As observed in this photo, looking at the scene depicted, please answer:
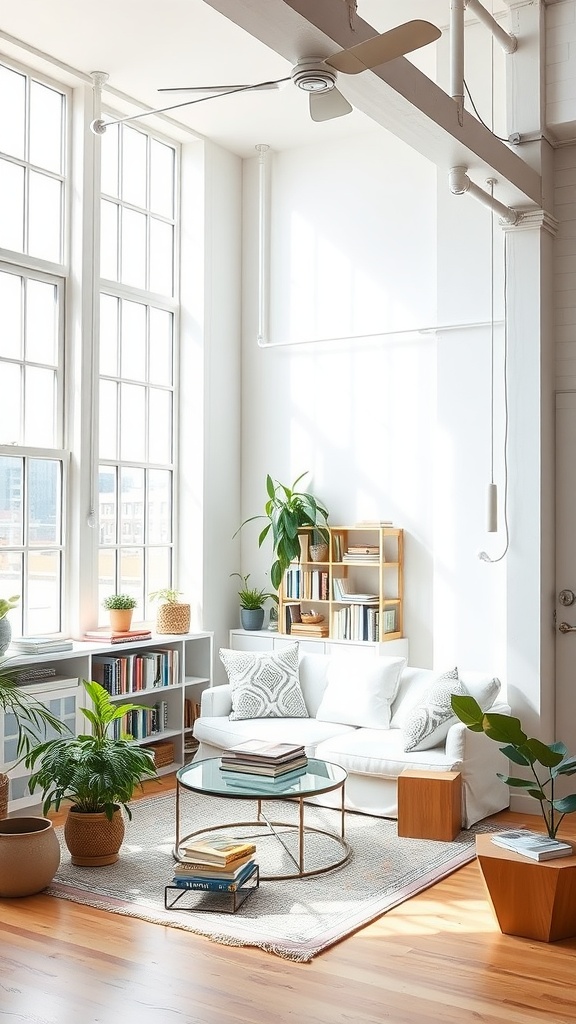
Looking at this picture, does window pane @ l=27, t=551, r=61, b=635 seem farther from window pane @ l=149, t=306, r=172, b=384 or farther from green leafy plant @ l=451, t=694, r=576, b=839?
green leafy plant @ l=451, t=694, r=576, b=839

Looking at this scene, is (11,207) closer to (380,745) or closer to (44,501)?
(44,501)

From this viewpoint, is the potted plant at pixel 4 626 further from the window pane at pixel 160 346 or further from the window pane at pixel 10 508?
the window pane at pixel 160 346

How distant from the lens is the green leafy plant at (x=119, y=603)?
634cm

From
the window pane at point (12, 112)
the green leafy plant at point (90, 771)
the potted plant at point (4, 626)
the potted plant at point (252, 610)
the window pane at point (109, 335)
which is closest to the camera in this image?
the green leafy plant at point (90, 771)

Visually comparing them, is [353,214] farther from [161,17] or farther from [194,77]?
[161,17]

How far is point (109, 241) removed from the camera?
6.82m

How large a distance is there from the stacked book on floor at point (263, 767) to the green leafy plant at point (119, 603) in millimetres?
1825

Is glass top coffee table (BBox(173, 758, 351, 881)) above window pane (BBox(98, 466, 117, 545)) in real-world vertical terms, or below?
below

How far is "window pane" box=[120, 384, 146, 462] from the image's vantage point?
6.91 m

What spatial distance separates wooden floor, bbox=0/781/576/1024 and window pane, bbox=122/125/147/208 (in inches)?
185

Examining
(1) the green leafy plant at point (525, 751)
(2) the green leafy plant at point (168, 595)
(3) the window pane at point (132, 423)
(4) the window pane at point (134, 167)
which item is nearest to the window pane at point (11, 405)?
(3) the window pane at point (132, 423)

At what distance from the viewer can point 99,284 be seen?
21.5ft

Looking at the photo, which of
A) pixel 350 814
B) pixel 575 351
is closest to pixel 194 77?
pixel 575 351

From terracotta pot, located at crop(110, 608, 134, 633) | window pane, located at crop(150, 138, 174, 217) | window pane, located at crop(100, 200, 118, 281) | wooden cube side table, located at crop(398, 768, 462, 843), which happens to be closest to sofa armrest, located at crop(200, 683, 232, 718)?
terracotta pot, located at crop(110, 608, 134, 633)
